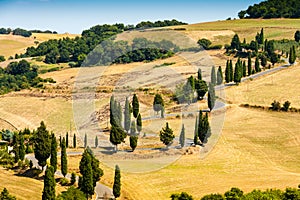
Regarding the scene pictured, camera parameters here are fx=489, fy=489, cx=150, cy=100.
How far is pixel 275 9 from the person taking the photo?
181 meters

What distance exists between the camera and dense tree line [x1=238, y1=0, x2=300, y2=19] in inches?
7082

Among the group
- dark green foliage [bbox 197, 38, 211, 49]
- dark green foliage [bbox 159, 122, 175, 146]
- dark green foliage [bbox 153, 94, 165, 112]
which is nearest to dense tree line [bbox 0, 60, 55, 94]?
dark green foliage [bbox 197, 38, 211, 49]

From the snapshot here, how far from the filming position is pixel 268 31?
164 metres

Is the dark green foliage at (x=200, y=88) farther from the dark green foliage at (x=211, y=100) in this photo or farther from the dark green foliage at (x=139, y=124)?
the dark green foliage at (x=139, y=124)

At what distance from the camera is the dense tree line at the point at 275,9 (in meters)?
180

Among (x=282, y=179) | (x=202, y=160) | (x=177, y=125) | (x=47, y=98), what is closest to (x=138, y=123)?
(x=177, y=125)

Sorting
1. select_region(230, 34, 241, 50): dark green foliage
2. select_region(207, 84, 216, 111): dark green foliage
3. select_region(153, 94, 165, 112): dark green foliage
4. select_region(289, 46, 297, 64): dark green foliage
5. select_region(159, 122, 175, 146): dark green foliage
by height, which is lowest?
select_region(159, 122, 175, 146): dark green foliage

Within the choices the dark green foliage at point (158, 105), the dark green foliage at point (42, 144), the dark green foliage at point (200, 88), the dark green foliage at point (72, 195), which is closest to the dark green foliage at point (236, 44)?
the dark green foliage at point (200, 88)

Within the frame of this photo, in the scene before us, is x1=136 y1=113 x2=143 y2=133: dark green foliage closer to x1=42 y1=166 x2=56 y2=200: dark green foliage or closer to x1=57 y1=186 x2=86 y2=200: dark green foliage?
x1=57 y1=186 x2=86 y2=200: dark green foliage

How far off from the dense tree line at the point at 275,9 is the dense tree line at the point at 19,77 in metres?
85.4

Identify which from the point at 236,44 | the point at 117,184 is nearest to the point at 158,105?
the point at 117,184

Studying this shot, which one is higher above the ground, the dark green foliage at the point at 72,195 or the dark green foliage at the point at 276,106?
the dark green foliage at the point at 276,106

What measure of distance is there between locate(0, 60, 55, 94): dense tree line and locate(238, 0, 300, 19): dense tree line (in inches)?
3362

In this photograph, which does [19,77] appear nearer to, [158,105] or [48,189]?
[158,105]
